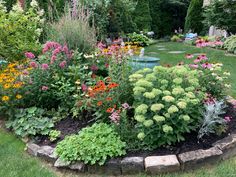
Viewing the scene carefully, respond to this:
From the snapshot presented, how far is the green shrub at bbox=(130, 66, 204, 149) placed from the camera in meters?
2.77

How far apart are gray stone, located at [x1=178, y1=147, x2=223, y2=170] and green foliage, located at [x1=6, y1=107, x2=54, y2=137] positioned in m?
1.59

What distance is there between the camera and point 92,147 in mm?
2859

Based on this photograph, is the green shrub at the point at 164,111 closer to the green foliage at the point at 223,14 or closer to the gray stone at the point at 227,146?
the gray stone at the point at 227,146

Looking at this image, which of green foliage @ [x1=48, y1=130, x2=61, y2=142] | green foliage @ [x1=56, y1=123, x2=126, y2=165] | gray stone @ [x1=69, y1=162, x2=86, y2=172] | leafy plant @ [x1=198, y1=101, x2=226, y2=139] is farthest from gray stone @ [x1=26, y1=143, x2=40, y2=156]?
leafy plant @ [x1=198, y1=101, x2=226, y2=139]

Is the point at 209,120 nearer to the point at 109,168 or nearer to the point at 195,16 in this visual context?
the point at 109,168

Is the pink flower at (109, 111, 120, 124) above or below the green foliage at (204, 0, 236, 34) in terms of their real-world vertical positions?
below

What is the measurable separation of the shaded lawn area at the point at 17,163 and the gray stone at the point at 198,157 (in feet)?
3.98

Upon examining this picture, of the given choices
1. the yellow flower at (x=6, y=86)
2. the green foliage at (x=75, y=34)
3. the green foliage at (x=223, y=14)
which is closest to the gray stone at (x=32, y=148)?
the yellow flower at (x=6, y=86)

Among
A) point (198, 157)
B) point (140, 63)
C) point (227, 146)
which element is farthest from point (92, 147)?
point (140, 63)

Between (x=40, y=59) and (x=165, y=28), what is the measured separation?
538 inches

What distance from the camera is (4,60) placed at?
16.8 ft

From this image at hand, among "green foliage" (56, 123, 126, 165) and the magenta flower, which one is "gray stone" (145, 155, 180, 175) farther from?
the magenta flower

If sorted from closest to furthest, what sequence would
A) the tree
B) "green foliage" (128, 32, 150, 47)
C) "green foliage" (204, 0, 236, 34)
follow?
"green foliage" (204, 0, 236, 34), "green foliage" (128, 32, 150, 47), the tree

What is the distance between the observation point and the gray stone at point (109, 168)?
279 centimetres
